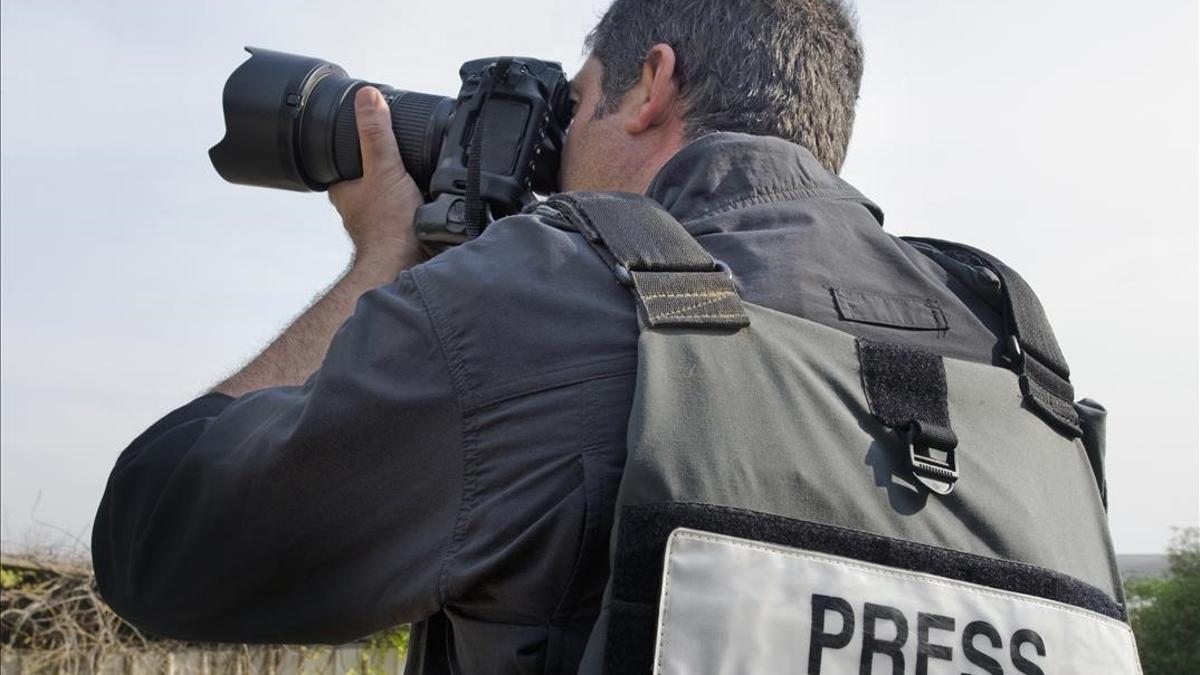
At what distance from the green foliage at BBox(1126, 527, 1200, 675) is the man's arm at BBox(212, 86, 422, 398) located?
4562mm

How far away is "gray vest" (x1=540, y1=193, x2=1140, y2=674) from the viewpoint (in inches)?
47.8

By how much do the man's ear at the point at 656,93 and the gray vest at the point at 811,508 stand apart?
1.23ft

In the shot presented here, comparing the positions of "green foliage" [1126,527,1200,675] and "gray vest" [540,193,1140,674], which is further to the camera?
"green foliage" [1126,527,1200,675]

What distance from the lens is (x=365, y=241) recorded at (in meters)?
2.08

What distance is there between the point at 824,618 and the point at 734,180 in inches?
22.0

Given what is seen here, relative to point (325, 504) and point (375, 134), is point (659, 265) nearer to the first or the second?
point (325, 504)

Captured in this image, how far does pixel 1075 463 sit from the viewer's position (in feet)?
5.13

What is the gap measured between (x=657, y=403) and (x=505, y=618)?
0.29 m

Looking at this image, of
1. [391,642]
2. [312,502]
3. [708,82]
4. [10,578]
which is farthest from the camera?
[391,642]

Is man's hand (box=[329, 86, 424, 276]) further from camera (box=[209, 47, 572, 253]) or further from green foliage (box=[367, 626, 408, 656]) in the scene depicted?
green foliage (box=[367, 626, 408, 656])

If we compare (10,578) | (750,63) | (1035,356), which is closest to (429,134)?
(750,63)

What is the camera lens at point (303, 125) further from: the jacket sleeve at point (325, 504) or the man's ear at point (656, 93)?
the jacket sleeve at point (325, 504)

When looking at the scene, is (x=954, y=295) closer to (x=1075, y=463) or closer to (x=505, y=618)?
(x=1075, y=463)

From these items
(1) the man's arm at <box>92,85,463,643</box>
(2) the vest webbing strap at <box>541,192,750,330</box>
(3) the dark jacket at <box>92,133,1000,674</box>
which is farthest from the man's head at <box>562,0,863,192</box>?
(1) the man's arm at <box>92,85,463,643</box>
